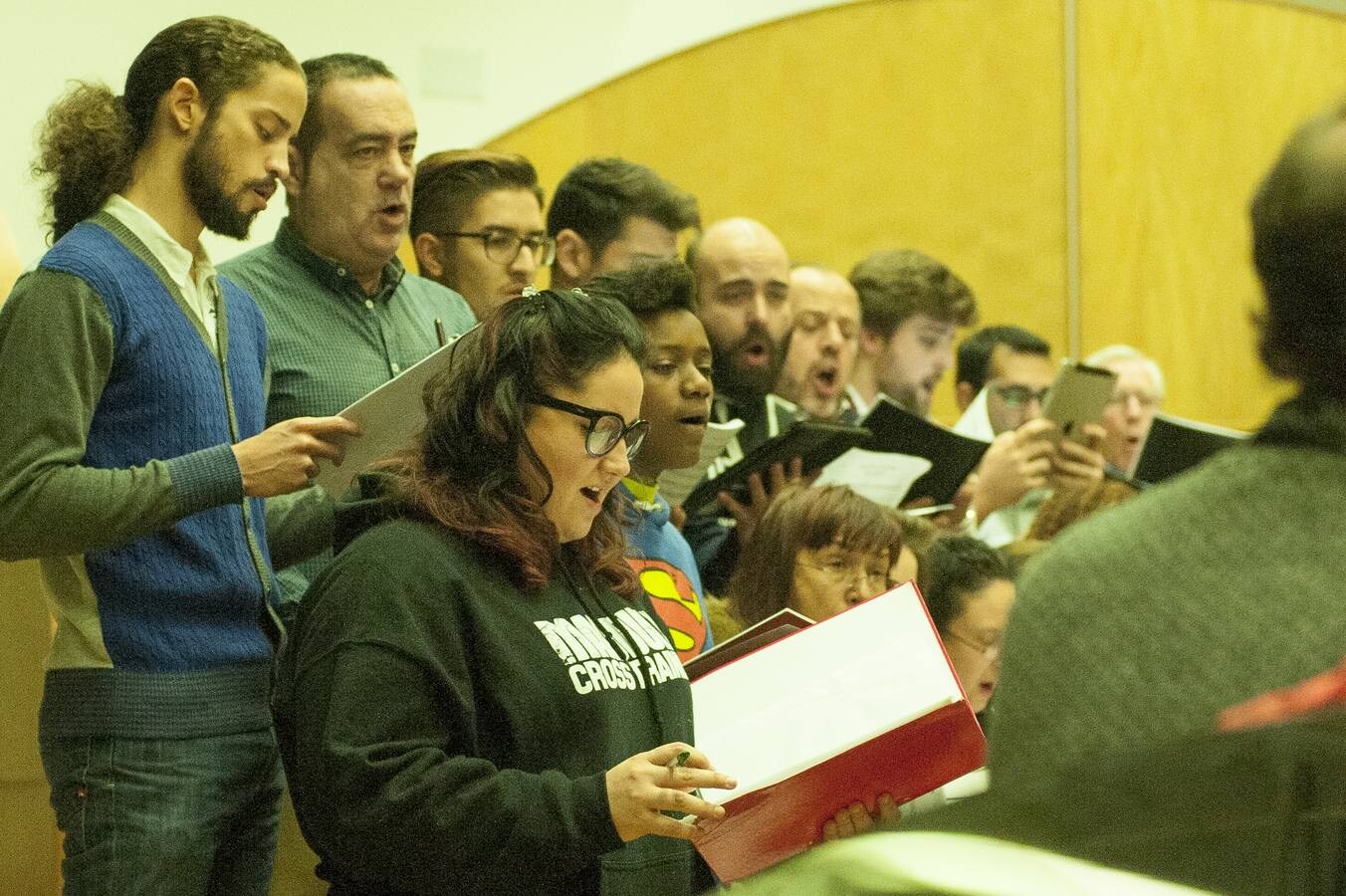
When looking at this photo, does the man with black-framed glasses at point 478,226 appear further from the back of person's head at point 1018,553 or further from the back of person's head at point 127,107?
the back of person's head at point 1018,553

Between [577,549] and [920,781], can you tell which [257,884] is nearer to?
[577,549]

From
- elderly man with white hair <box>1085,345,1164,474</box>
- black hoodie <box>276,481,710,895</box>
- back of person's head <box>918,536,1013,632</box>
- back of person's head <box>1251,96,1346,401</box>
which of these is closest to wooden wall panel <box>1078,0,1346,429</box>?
elderly man with white hair <box>1085,345,1164,474</box>

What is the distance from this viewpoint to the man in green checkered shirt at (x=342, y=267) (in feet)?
8.16

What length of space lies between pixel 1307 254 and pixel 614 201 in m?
2.39

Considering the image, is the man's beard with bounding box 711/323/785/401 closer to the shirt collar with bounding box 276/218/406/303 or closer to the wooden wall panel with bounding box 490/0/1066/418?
the shirt collar with bounding box 276/218/406/303

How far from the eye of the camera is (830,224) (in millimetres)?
5418

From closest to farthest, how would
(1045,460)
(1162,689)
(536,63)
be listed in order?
(1162,689) < (1045,460) < (536,63)

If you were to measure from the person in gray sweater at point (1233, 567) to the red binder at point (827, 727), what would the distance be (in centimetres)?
78

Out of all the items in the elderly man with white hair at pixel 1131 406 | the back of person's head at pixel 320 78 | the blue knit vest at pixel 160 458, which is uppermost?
the back of person's head at pixel 320 78

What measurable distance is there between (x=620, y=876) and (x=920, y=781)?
0.37m

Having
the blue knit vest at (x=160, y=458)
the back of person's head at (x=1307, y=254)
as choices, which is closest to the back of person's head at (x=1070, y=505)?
the blue knit vest at (x=160, y=458)

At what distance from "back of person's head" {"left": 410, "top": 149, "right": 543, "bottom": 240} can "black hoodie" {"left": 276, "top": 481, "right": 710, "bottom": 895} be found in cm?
134

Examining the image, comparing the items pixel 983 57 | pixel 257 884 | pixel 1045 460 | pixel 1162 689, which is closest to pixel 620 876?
pixel 257 884

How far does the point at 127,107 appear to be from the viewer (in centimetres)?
223
